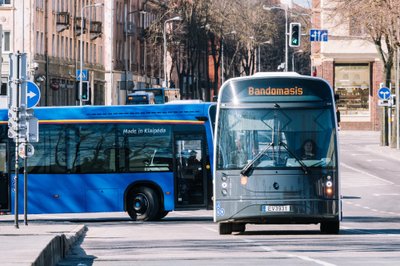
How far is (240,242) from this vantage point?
76.2ft

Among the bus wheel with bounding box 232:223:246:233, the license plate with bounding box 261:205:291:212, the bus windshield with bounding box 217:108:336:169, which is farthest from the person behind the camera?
the bus wheel with bounding box 232:223:246:233

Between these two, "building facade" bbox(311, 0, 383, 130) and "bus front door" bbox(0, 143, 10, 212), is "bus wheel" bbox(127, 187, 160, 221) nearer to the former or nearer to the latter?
"bus front door" bbox(0, 143, 10, 212)

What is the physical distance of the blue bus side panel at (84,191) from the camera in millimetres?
32781

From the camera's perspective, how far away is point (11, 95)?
26469 mm

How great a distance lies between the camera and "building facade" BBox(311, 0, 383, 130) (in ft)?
329

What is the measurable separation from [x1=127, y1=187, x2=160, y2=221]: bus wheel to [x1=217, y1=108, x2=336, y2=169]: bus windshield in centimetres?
794

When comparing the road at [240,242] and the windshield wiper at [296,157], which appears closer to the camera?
the road at [240,242]

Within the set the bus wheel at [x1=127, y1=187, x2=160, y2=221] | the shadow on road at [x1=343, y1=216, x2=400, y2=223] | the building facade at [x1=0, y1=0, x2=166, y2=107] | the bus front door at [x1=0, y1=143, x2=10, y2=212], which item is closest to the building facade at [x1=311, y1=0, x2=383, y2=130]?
the building facade at [x1=0, y1=0, x2=166, y2=107]

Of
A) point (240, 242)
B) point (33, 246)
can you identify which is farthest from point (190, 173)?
point (33, 246)

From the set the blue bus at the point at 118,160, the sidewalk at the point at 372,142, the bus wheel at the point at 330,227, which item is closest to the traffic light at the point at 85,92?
the sidewalk at the point at 372,142

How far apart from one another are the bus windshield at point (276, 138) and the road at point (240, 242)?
4.40 ft

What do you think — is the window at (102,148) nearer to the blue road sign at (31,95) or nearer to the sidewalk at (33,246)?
the blue road sign at (31,95)

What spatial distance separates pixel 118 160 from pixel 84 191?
1.06 m

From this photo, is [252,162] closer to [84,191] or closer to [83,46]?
[84,191]
